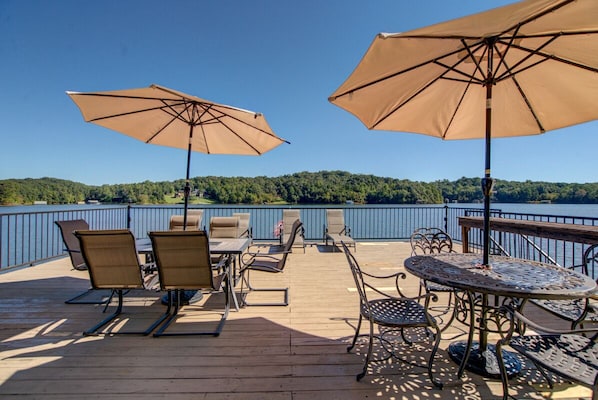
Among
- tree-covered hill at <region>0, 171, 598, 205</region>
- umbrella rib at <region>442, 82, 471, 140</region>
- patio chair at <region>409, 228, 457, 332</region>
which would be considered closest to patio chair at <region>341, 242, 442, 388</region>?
patio chair at <region>409, 228, 457, 332</region>

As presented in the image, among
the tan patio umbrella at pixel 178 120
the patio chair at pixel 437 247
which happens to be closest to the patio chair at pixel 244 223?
the tan patio umbrella at pixel 178 120

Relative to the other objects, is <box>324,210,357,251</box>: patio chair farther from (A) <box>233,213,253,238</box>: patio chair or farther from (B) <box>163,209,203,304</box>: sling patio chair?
(B) <box>163,209,203,304</box>: sling patio chair

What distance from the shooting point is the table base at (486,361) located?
74.9 inches

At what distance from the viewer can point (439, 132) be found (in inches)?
128

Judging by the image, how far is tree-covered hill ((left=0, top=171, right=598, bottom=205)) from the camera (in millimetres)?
9781

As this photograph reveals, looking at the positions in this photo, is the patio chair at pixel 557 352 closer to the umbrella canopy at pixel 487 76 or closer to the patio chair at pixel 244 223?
the umbrella canopy at pixel 487 76

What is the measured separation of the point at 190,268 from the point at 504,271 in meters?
2.60

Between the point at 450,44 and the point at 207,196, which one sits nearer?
the point at 450,44

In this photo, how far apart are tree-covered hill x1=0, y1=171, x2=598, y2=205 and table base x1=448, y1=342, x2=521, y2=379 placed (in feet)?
24.9

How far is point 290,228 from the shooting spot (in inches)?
278

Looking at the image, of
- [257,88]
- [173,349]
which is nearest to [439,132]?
[173,349]

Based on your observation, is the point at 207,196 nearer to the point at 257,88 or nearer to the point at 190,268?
the point at 257,88

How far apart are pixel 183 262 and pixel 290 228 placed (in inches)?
181

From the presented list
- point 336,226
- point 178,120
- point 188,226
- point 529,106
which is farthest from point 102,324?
point 336,226
